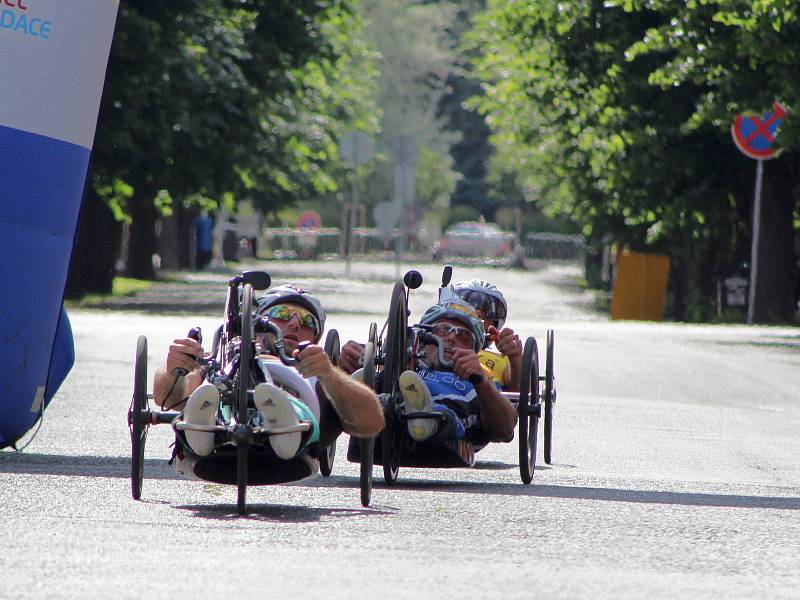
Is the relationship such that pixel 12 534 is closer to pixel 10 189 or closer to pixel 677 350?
pixel 10 189

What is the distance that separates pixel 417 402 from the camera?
905 centimetres

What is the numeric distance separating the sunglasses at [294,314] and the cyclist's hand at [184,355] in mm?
418

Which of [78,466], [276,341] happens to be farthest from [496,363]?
[276,341]

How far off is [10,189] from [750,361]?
12228 mm

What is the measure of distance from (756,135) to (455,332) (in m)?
17.1

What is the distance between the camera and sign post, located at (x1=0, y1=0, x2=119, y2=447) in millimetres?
9969

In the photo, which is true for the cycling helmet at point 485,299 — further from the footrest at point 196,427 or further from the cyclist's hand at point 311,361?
the footrest at point 196,427

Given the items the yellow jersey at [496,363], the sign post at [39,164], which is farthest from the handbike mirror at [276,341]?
the yellow jersey at [496,363]

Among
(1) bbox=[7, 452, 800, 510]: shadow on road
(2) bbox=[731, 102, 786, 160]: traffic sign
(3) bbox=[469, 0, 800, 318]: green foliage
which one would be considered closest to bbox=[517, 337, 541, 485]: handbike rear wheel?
(1) bbox=[7, 452, 800, 510]: shadow on road

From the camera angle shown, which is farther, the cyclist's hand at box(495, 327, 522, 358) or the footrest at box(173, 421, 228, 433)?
the cyclist's hand at box(495, 327, 522, 358)

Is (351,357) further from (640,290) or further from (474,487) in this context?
(640,290)

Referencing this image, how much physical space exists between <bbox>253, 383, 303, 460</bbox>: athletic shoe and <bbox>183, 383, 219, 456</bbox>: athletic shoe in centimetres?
16

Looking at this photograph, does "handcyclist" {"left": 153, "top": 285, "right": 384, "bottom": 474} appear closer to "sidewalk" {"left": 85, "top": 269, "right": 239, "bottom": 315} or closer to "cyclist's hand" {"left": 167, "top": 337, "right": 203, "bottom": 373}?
"cyclist's hand" {"left": 167, "top": 337, "right": 203, "bottom": 373}

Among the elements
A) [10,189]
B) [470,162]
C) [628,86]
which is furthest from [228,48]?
[470,162]
